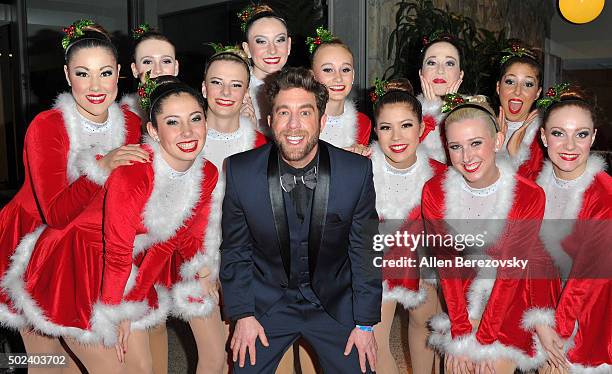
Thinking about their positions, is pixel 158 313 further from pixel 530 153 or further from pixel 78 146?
pixel 530 153

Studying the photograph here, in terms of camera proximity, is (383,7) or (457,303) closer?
(457,303)

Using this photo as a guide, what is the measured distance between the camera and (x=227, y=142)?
10.3 feet

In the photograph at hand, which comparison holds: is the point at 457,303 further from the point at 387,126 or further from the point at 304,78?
the point at 304,78

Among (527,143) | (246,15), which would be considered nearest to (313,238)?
(527,143)

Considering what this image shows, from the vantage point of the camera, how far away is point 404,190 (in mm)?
3088

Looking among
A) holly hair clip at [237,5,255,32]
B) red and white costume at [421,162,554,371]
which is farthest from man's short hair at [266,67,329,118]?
holly hair clip at [237,5,255,32]

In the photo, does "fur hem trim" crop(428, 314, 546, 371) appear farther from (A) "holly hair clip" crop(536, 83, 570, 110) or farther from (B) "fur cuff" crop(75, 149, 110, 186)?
(B) "fur cuff" crop(75, 149, 110, 186)

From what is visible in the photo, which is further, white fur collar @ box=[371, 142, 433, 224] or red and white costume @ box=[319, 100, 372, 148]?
red and white costume @ box=[319, 100, 372, 148]

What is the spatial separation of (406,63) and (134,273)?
3.96 meters

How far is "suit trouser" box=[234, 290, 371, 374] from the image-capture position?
254 centimetres

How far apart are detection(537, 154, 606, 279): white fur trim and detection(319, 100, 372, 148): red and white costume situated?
3.46ft

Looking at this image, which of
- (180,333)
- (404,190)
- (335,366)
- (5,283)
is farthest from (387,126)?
(180,333)

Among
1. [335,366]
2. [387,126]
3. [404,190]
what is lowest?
[335,366]

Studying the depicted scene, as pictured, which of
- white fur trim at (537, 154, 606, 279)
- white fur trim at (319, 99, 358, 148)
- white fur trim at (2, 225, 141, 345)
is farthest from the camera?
white fur trim at (319, 99, 358, 148)
